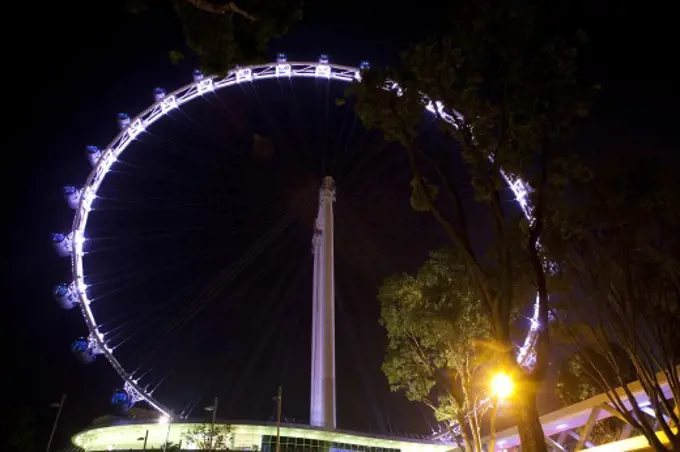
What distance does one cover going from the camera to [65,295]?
99.2ft

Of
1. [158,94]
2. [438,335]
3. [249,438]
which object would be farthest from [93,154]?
[438,335]

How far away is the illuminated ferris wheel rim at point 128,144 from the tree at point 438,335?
11.6 m

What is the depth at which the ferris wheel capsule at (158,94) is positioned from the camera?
110 ft

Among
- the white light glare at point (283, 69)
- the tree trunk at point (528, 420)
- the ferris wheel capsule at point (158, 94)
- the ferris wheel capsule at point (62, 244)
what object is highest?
the white light glare at point (283, 69)

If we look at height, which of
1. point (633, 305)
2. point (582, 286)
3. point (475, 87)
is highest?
point (475, 87)

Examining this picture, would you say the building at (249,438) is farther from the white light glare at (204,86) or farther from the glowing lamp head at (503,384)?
the white light glare at (204,86)

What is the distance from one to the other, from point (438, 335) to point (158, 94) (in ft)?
81.9

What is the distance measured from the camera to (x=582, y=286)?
13.7 m

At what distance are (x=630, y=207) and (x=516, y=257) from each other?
379 centimetres

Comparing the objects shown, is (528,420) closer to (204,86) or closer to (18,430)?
(204,86)

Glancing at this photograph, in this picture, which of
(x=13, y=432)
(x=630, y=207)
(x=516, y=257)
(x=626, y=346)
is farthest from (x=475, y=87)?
(x=13, y=432)

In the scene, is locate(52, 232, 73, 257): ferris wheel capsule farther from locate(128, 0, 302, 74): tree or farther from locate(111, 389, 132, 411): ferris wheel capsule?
locate(128, 0, 302, 74): tree

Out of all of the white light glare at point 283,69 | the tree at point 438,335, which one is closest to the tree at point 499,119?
the tree at point 438,335

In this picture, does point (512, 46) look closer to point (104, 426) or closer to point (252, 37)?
point (252, 37)
